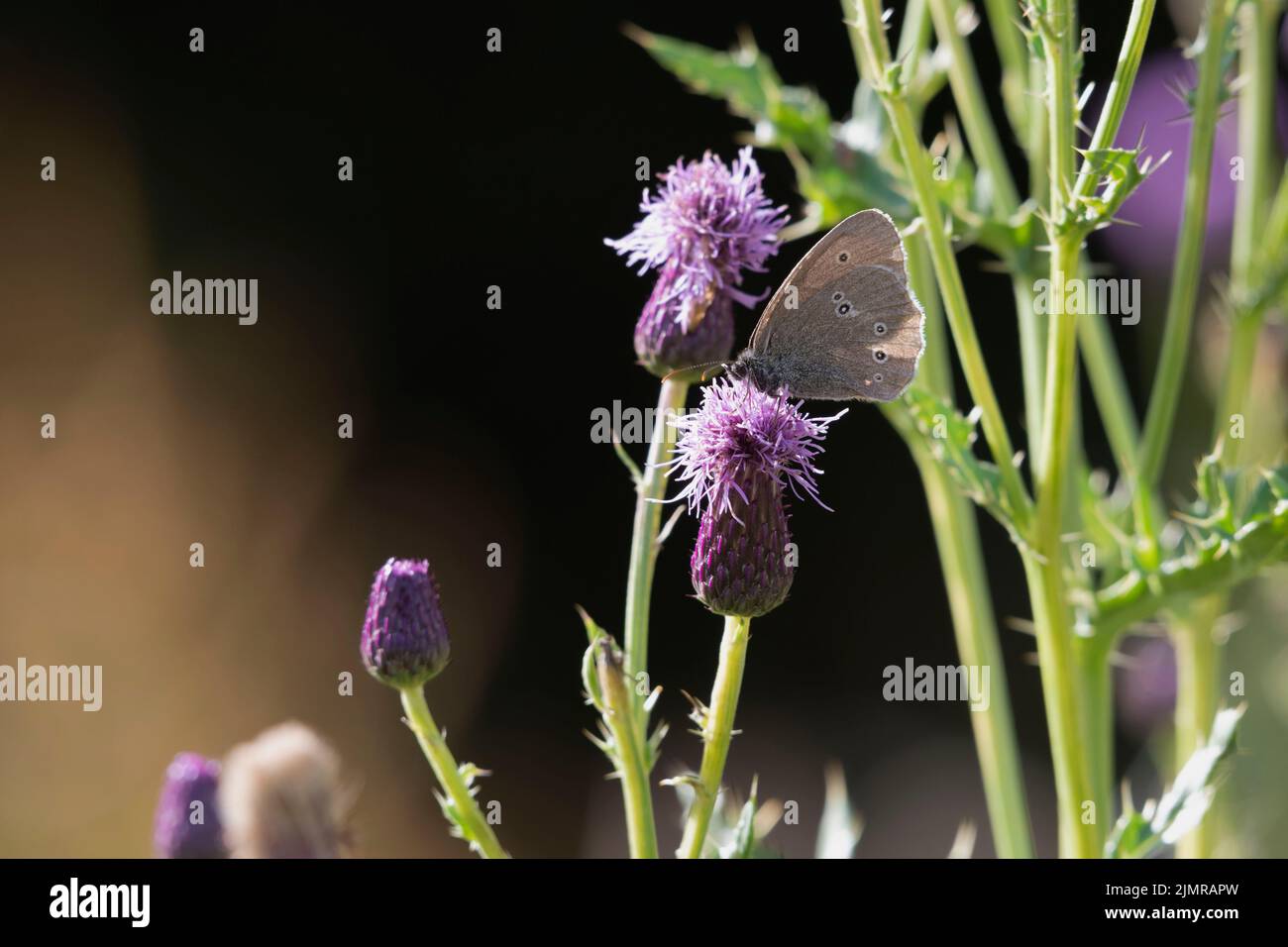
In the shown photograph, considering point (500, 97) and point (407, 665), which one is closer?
point (407, 665)

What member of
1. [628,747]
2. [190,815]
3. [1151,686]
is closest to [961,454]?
[628,747]

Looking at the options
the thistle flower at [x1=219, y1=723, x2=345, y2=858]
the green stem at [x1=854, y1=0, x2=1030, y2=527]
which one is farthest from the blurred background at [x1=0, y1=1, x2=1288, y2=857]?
the thistle flower at [x1=219, y1=723, x2=345, y2=858]

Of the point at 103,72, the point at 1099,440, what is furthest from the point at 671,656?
the point at 103,72

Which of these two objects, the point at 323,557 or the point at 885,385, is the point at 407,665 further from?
the point at 323,557

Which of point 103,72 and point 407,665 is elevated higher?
point 103,72
